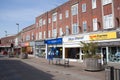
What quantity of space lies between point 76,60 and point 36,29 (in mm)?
20244

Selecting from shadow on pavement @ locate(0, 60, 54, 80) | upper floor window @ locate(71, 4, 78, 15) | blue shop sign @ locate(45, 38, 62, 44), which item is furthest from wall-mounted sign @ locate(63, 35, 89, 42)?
shadow on pavement @ locate(0, 60, 54, 80)

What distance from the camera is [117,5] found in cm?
2400

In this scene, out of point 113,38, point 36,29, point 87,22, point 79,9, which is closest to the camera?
point 113,38

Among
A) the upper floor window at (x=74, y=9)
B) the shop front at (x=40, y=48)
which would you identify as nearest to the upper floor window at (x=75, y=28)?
the upper floor window at (x=74, y=9)

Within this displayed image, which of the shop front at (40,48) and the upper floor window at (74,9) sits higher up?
the upper floor window at (74,9)

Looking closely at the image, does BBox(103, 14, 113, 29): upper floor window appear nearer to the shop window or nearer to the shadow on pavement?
the shop window

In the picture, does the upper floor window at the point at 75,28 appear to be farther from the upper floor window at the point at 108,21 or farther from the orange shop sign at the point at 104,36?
the upper floor window at the point at 108,21

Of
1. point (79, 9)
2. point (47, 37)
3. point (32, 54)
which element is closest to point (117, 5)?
point (79, 9)

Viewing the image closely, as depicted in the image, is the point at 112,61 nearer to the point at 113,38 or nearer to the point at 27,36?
the point at 113,38

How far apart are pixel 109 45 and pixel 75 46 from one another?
8034 millimetres

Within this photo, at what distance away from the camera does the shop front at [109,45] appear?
23.3 metres

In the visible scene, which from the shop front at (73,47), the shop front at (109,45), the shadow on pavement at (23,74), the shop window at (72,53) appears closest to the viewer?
the shadow on pavement at (23,74)

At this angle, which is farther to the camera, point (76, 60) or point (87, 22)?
point (76, 60)

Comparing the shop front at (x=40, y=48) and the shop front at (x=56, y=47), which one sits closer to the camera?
the shop front at (x=56, y=47)
